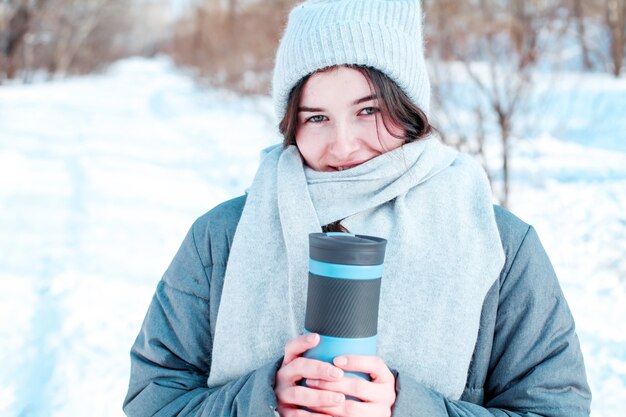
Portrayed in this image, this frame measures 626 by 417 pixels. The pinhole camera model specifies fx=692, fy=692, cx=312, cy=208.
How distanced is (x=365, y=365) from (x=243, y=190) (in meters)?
5.85

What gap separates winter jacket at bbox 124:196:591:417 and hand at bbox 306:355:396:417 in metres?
0.15

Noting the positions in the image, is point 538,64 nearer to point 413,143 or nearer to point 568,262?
point 568,262

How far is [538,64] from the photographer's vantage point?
5.83m

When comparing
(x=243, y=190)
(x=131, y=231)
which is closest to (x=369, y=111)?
(x=131, y=231)

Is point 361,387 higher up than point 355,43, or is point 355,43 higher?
point 355,43

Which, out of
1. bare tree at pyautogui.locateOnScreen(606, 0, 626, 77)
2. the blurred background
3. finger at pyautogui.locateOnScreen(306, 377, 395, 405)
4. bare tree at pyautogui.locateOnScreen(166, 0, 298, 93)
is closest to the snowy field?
the blurred background

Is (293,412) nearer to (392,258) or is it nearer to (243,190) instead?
(392,258)

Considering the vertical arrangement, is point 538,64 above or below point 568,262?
above

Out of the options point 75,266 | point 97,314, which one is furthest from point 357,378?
point 75,266

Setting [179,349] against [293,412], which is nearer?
[293,412]

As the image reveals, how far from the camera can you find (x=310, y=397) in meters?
1.06

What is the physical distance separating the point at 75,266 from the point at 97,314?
1014 mm

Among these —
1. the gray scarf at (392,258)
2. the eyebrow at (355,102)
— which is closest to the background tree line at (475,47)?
the eyebrow at (355,102)

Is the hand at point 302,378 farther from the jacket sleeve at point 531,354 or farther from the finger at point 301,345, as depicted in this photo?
the jacket sleeve at point 531,354
